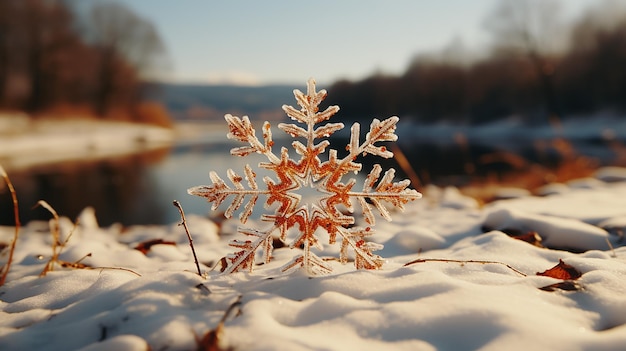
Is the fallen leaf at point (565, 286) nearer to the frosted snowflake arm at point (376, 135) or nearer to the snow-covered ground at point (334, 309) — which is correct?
the snow-covered ground at point (334, 309)

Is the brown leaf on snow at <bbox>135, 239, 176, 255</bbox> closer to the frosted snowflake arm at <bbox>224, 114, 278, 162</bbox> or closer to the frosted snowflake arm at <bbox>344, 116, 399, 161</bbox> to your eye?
the frosted snowflake arm at <bbox>224, 114, 278, 162</bbox>

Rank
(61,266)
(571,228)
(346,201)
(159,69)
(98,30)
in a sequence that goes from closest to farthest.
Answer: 1. (346,201)
2. (61,266)
3. (571,228)
4. (98,30)
5. (159,69)

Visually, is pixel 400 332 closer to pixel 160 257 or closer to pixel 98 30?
pixel 160 257

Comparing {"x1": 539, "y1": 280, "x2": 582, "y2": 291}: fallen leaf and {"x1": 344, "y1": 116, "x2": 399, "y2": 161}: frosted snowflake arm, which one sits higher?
{"x1": 344, "y1": 116, "x2": 399, "y2": 161}: frosted snowflake arm

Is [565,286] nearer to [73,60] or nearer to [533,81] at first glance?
[73,60]

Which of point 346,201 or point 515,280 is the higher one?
point 346,201

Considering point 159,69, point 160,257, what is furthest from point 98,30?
point 160,257

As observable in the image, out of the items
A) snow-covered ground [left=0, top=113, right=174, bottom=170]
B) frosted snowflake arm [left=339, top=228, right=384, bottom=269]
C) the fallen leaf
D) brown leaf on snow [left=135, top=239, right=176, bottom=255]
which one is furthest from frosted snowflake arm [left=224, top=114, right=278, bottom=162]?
snow-covered ground [left=0, top=113, right=174, bottom=170]
